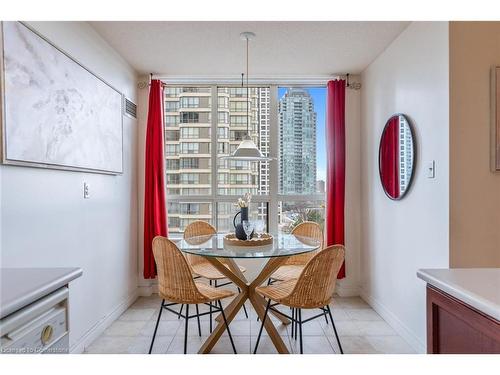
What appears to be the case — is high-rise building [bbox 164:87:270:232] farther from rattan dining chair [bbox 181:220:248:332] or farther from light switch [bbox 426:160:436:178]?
light switch [bbox 426:160:436:178]

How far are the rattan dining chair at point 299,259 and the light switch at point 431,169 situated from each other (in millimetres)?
1125

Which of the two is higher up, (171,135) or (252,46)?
(252,46)

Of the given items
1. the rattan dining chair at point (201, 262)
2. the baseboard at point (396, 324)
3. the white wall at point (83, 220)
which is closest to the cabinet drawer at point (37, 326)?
the white wall at point (83, 220)

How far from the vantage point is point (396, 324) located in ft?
8.66

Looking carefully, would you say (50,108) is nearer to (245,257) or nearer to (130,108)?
(130,108)

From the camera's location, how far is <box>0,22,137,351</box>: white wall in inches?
65.7

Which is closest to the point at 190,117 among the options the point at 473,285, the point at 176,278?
the point at 176,278

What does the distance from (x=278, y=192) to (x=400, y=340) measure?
1.91m

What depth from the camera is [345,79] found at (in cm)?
353

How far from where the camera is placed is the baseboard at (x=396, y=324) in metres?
2.31

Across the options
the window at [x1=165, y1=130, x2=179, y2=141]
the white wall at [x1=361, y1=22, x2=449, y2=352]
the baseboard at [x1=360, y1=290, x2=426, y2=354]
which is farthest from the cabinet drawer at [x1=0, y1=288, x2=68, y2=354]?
the window at [x1=165, y1=130, x2=179, y2=141]

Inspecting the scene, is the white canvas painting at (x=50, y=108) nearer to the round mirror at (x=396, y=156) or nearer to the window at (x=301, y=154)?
the window at (x=301, y=154)

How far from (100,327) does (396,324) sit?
254cm
